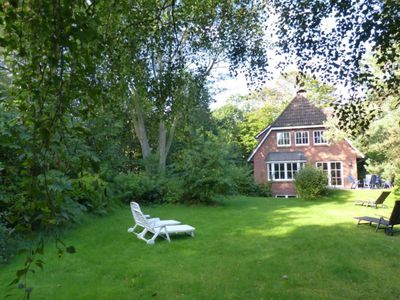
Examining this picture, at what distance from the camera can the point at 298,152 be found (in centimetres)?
3045

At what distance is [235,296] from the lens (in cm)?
543

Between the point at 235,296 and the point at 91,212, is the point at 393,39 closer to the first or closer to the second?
the point at 235,296

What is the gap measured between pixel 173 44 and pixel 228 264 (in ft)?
13.7

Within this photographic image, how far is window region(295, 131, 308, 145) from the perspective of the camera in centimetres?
3041

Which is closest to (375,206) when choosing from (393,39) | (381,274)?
(381,274)

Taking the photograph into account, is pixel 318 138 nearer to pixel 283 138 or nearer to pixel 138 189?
pixel 283 138

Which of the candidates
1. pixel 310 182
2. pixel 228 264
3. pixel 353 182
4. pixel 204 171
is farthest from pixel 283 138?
pixel 228 264

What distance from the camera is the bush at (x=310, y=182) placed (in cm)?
1925

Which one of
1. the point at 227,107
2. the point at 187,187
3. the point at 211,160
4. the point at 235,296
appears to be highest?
the point at 227,107

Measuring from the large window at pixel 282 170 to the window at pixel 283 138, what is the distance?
196cm

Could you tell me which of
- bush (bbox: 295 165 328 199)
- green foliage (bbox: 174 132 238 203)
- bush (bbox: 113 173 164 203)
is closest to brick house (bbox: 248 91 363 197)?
bush (bbox: 295 165 328 199)

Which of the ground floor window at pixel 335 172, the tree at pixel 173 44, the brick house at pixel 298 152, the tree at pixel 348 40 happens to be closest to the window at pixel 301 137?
the brick house at pixel 298 152

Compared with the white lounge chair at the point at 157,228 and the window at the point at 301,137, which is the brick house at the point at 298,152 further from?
the white lounge chair at the point at 157,228

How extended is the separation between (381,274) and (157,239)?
17.1 feet
